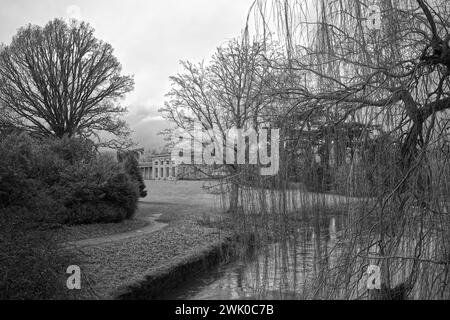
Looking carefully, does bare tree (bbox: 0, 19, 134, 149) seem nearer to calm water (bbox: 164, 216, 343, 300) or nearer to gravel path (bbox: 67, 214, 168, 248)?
gravel path (bbox: 67, 214, 168, 248)

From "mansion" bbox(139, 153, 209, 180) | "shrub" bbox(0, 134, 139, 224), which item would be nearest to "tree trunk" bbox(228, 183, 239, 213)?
"shrub" bbox(0, 134, 139, 224)

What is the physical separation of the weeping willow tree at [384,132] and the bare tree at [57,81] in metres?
22.3

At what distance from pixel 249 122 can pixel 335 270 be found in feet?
5.75

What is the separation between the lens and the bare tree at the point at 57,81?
24672 mm

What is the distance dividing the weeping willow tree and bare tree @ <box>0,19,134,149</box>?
73.2ft

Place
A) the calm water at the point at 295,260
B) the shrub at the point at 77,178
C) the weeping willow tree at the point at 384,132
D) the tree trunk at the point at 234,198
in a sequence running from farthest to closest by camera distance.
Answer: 1. the shrub at the point at 77,178
2. the tree trunk at the point at 234,198
3. the calm water at the point at 295,260
4. the weeping willow tree at the point at 384,132

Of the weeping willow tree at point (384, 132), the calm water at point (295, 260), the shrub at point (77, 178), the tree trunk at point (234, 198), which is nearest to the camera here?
the weeping willow tree at point (384, 132)

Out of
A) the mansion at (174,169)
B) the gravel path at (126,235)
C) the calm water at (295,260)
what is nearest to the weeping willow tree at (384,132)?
the calm water at (295,260)

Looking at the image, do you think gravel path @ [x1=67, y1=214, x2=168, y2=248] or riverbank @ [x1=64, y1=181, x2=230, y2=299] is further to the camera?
gravel path @ [x1=67, y1=214, x2=168, y2=248]

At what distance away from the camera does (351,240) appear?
306cm

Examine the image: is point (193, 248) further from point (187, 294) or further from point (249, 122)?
point (249, 122)

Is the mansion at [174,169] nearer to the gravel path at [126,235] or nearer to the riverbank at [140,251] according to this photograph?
the riverbank at [140,251]

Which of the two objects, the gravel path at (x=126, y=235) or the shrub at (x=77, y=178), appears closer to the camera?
the gravel path at (x=126, y=235)

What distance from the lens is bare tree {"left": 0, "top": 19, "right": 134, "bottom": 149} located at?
80.9 feet
